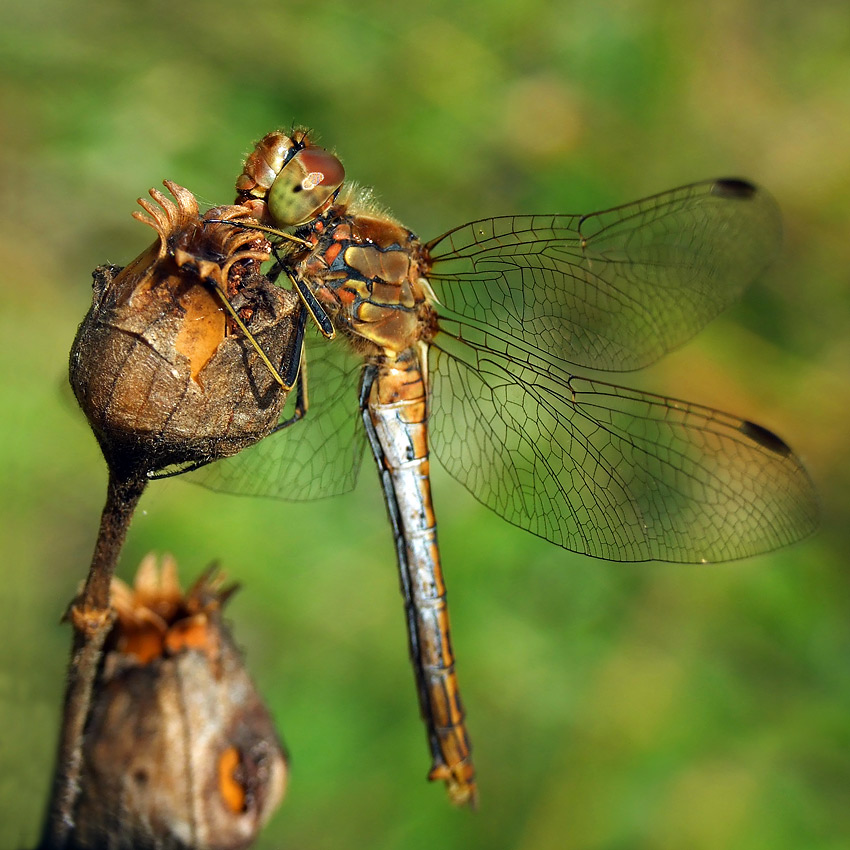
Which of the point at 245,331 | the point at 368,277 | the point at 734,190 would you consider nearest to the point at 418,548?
the point at 368,277

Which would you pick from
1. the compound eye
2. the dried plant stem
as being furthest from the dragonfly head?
the dried plant stem

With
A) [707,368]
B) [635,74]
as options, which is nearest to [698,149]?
[635,74]

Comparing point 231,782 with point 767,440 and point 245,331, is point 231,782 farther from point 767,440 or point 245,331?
point 767,440

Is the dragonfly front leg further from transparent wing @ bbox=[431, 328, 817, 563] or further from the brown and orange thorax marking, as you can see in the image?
transparent wing @ bbox=[431, 328, 817, 563]

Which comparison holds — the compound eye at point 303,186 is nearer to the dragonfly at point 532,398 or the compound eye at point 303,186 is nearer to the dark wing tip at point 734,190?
the dragonfly at point 532,398

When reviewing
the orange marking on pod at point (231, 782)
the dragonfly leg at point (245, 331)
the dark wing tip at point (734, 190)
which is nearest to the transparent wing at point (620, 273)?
the dark wing tip at point (734, 190)

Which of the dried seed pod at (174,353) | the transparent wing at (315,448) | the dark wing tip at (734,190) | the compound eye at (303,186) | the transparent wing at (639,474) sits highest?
the dark wing tip at (734,190)
